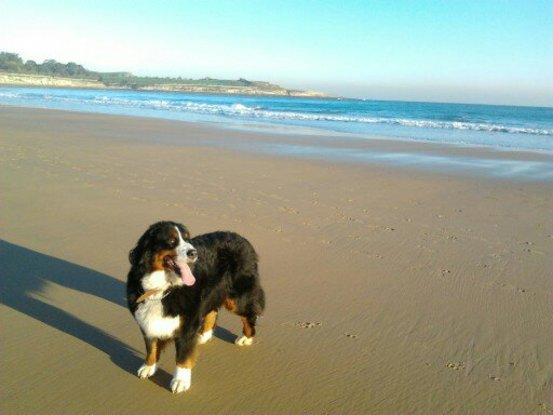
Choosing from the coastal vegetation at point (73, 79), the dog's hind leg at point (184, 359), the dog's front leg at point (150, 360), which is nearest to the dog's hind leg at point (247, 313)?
the dog's hind leg at point (184, 359)

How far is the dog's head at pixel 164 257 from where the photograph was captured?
299cm

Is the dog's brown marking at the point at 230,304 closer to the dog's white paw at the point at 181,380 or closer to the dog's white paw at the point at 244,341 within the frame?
the dog's white paw at the point at 244,341

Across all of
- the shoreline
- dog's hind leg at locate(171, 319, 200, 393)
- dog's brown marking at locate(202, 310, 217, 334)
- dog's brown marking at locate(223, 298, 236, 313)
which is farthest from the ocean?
dog's hind leg at locate(171, 319, 200, 393)

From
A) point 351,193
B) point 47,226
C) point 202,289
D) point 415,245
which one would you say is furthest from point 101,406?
point 351,193

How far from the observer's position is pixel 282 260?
5.57 m

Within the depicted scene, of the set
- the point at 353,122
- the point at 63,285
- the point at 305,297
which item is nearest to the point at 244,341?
the point at 305,297

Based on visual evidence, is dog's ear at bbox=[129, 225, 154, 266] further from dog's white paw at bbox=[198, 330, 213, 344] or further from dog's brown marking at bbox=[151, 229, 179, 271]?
dog's white paw at bbox=[198, 330, 213, 344]

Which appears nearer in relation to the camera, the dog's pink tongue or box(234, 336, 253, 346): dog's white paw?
the dog's pink tongue

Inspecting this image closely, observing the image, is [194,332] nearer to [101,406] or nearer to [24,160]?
[101,406]

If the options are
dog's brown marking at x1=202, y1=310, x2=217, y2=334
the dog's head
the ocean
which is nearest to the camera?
the dog's head

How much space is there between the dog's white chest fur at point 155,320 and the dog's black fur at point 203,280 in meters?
0.04

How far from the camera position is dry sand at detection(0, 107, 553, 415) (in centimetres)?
315

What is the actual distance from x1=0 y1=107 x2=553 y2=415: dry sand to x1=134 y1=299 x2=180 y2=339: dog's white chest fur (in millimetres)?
447

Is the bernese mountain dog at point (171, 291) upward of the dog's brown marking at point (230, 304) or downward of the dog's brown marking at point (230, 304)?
upward
